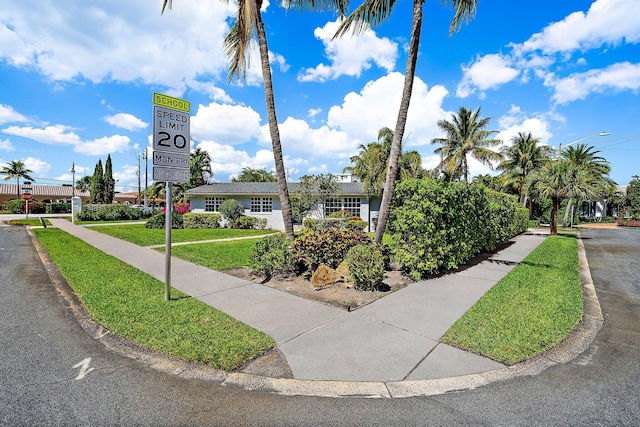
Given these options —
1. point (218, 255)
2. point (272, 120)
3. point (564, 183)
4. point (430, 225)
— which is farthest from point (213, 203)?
point (564, 183)

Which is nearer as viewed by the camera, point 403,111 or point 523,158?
point 403,111

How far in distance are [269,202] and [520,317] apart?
20.3m

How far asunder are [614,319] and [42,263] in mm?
14054

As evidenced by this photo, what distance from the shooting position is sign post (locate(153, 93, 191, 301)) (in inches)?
202

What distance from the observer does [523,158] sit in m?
31.8

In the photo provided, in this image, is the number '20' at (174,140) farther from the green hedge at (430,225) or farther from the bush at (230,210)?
the bush at (230,210)

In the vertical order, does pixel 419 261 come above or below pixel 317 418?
above

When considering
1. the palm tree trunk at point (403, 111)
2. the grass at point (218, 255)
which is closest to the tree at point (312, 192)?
the grass at point (218, 255)

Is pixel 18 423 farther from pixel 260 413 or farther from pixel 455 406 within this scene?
pixel 455 406

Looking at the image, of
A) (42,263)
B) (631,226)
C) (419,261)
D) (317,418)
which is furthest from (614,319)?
(631,226)

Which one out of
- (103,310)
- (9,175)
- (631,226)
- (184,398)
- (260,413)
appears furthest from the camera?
(9,175)

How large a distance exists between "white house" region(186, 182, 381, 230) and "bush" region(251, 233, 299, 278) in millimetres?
15028

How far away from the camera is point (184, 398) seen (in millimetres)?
2768

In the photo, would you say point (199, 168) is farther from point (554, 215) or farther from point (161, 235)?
point (554, 215)
